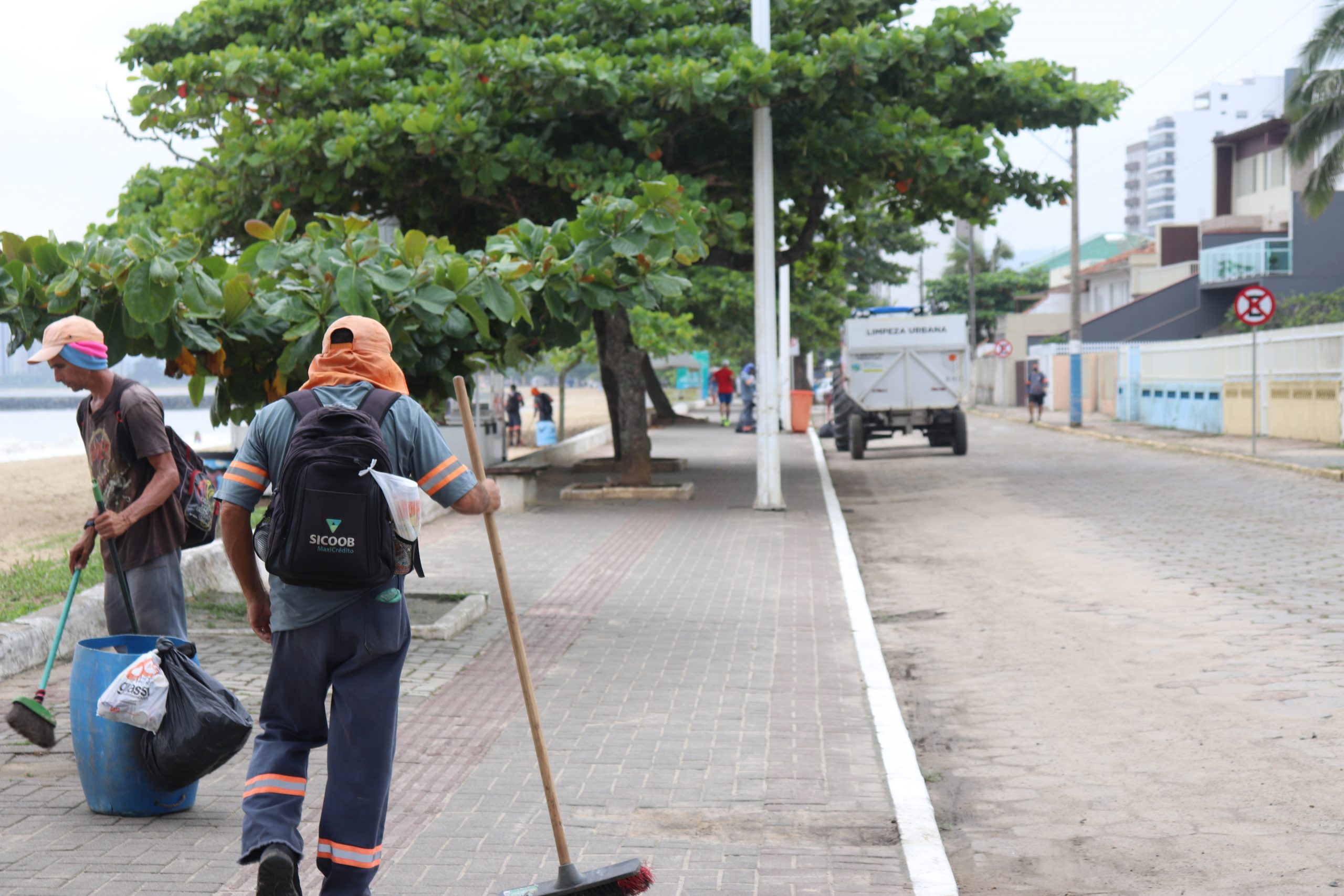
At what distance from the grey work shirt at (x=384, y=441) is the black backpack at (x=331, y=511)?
0.56 ft

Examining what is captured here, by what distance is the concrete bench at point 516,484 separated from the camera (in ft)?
51.5

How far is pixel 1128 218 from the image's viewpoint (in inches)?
6855

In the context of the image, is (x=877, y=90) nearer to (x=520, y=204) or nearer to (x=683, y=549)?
(x=520, y=204)

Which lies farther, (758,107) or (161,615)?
(758,107)

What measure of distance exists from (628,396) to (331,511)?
14359 mm

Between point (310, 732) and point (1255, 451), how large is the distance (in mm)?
21313

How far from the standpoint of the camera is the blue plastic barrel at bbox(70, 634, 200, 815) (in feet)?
14.7

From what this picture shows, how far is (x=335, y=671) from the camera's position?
3631mm

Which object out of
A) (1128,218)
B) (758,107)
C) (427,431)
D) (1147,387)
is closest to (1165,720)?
(427,431)

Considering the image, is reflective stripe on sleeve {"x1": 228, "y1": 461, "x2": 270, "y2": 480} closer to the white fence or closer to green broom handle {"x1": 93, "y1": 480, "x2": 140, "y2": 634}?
green broom handle {"x1": 93, "y1": 480, "x2": 140, "y2": 634}

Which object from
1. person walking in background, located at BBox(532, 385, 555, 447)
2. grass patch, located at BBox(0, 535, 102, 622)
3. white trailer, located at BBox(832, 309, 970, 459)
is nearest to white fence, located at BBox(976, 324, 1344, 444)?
white trailer, located at BBox(832, 309, 970, 459)

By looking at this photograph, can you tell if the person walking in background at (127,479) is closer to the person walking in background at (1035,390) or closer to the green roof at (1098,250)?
the person walking in background at (1035,390)

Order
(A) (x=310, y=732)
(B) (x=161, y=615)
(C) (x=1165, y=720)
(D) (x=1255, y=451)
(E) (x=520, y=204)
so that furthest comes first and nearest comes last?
(D) (x=1255, y=451)
(E) (x=520, y=204)
(C) (x=1165, y=720)
(B) (x=161, y=615)
(A) (x=310, y=732)

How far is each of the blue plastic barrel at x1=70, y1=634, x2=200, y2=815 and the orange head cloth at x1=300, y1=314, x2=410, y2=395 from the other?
1.30m
